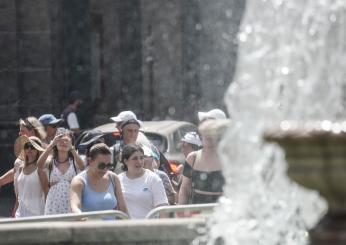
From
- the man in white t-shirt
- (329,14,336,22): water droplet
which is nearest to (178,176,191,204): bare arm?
(329,14,336,22): water droplet

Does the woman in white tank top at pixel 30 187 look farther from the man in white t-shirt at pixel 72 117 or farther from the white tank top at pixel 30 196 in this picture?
the man in white t-shirt at pixel 72 117

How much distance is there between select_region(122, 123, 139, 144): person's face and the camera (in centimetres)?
1306

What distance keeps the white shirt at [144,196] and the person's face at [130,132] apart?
1.68m

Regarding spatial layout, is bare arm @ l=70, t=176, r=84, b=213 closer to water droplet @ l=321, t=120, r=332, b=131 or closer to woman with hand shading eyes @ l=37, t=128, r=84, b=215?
woman with hand shading eyes @ l=37, t=128, r=84, b=215

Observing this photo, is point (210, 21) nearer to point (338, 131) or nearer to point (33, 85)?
point (33, 85)

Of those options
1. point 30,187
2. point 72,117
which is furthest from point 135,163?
point 72,117

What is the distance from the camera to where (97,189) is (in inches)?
437

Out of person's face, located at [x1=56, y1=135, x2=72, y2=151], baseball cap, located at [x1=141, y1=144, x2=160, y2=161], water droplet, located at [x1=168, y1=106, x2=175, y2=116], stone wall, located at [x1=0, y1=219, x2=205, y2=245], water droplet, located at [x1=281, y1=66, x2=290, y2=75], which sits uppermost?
water droplet, located at [x1=281, y1=66, x2=290, y2=75]

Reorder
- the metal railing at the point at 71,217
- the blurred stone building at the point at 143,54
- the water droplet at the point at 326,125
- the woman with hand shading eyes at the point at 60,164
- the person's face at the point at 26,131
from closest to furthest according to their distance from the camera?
the water droplet at the point at 326,125 → the metal railing at the point at 71,217 → the woman with hand shading eyes at the point at 60,164 → the person's face at the point at 26,131 → the blurred stone building at the point at 143,54

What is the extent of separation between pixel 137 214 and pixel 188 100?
17461 mm

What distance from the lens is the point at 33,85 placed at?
26.5m

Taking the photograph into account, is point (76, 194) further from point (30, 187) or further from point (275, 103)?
point (275, 103)

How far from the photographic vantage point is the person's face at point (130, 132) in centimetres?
1306

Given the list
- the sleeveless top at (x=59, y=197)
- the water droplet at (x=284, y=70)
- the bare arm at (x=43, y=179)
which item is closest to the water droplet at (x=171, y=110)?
the bare arm at (x=43, y=179)
